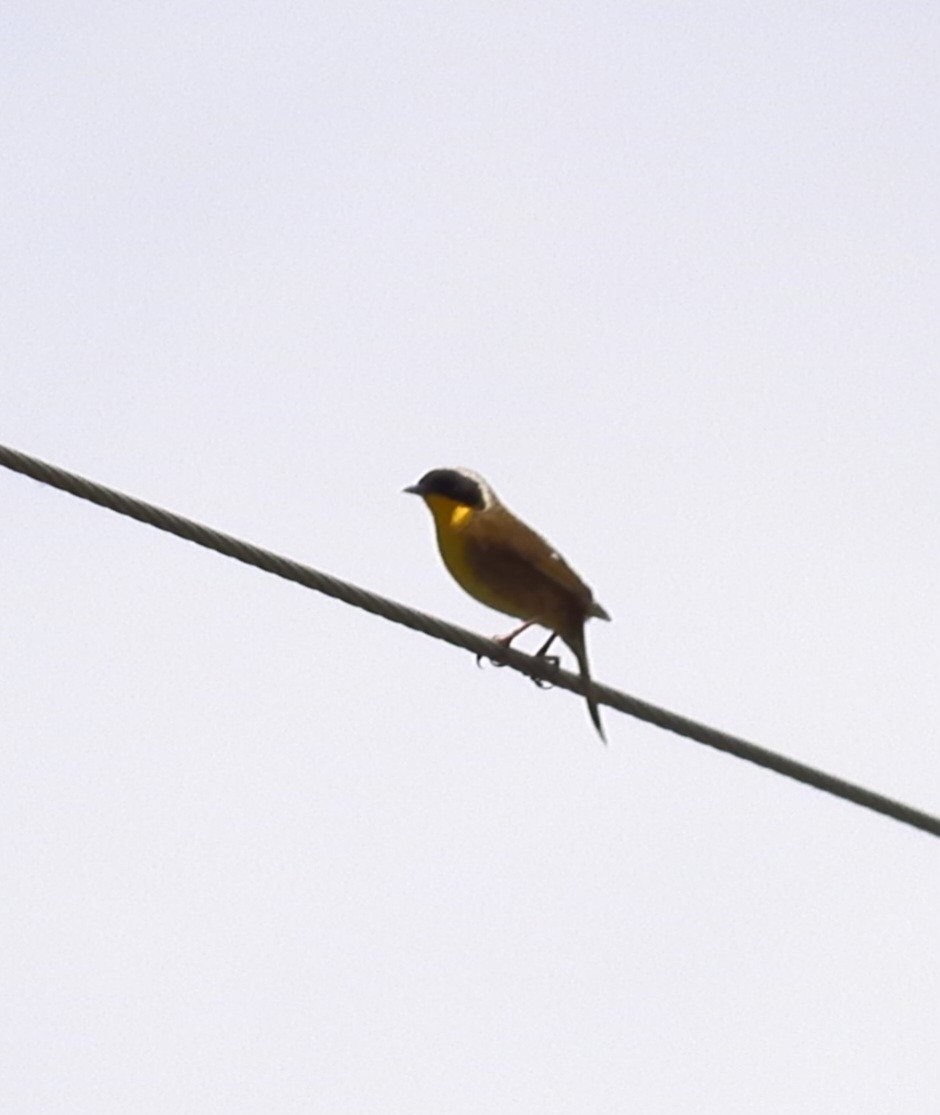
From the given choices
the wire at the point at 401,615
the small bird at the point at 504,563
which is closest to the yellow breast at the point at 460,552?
the small bird at the point at 504,563

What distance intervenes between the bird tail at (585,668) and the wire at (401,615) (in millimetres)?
431

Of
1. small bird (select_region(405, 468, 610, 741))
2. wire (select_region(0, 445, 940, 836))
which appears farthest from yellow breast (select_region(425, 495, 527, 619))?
wire (select_region(0, 445, 940, 836))

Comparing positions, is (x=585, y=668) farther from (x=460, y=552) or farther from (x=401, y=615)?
(x=401, y=615)

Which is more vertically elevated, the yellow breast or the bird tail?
the yellow breast

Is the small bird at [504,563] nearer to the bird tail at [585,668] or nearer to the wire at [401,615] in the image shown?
the bird tail at [585,668]

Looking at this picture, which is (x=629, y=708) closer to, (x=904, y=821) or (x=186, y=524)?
(x=904, y=821)

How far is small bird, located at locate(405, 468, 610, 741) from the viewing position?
30.2 feet

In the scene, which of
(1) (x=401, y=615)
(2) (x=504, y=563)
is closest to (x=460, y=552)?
(2) (x=504, y=563)

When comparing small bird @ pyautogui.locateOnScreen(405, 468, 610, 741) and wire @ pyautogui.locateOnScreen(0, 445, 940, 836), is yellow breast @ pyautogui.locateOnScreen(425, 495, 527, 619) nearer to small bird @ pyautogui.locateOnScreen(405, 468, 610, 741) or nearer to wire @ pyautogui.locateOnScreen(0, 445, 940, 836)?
small bird @ pyautogui.locateOnScreen(405, 468, 610, 741)

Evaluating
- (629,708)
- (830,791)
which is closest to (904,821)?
(830,791)

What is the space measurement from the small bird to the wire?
1393 mm

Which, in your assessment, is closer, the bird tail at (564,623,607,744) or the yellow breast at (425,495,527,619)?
the bird tail at (564,623,607,744)

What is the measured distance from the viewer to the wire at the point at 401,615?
6.46 metres

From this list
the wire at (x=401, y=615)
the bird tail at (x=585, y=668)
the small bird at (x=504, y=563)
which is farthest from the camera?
the small bird at (x=504, y=563)
